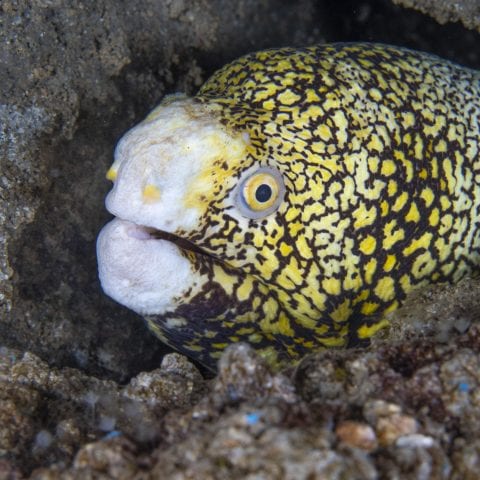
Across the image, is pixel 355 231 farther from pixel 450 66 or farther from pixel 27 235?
pixel 27 235

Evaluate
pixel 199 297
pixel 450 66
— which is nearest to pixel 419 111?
pixel 450 66

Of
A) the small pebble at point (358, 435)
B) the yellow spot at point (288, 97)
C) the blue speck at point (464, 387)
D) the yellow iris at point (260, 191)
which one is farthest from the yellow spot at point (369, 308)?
the small pebble at point (358, 435)

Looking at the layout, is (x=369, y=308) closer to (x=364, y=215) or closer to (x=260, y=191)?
(x=364, y=215)

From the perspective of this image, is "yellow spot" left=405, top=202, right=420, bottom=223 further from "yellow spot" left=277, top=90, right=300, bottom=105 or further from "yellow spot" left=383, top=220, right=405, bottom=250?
"yellow spot" left=277, top=90, right=300, bottom=105

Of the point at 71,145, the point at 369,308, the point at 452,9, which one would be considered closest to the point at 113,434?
the point at 369,308

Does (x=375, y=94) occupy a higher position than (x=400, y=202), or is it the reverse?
(x=375, y=94)
